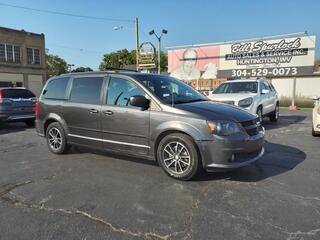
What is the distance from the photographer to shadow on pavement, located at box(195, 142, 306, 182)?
4777 mm

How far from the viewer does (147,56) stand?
27562mm

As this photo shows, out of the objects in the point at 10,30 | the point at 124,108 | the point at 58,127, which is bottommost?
the point at 58,127

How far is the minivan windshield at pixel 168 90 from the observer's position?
201 inches

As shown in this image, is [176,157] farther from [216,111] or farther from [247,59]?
[247,59]

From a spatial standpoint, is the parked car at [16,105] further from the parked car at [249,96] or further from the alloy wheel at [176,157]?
the alloy wheel at [176,157]

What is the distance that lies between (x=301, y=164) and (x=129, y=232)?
3.91m

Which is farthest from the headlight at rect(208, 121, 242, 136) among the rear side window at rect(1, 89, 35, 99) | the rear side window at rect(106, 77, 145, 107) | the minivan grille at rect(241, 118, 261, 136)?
the rear side window at rect(1, 89, 35, 99)

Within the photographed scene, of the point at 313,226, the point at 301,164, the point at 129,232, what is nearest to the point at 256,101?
the point at 301,164

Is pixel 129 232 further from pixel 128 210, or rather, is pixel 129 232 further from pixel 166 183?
pixel 166 183

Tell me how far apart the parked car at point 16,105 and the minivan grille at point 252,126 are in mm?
9157

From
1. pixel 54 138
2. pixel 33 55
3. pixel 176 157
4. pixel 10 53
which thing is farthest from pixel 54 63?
pixel 176 157

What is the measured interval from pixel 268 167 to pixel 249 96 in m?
4.48

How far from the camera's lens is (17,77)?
36031 millimetres

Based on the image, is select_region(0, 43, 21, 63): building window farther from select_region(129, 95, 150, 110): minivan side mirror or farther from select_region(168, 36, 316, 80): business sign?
select_region(129, 95, 150, 110): minivan side mirror
